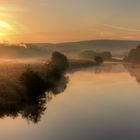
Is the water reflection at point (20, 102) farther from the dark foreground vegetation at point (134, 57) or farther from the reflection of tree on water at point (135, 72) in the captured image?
the dark foreground vegetation at point (134, 57)

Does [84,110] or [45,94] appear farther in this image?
[45,94]

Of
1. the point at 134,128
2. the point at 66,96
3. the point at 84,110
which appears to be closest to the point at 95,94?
the point at 66,96

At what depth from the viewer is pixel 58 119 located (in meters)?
21.3

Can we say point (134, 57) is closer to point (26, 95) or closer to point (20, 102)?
point (26, 95)

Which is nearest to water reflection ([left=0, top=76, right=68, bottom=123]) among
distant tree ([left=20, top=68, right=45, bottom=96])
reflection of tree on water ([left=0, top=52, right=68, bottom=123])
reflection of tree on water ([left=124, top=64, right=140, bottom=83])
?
reflection of tree on water ([left=0, top=52, right=68, bottom=123])

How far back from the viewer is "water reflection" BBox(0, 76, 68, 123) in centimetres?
2150

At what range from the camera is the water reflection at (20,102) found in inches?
846

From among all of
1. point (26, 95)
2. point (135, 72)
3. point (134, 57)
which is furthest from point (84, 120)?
point (134, 57)

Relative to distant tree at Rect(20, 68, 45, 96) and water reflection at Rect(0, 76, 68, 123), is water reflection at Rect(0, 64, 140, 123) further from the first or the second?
distant tree at Rect(20, 68, 45, 96)

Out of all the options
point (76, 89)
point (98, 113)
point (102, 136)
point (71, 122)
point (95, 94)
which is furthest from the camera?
point (76, 89)

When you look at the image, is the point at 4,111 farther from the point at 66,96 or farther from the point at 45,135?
the point at 66,96

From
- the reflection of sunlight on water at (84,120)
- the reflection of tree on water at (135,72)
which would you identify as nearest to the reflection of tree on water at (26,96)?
the reflection of sunlight on water at (84,120)

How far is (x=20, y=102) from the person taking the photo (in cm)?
2412

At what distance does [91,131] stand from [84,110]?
18.3ft
